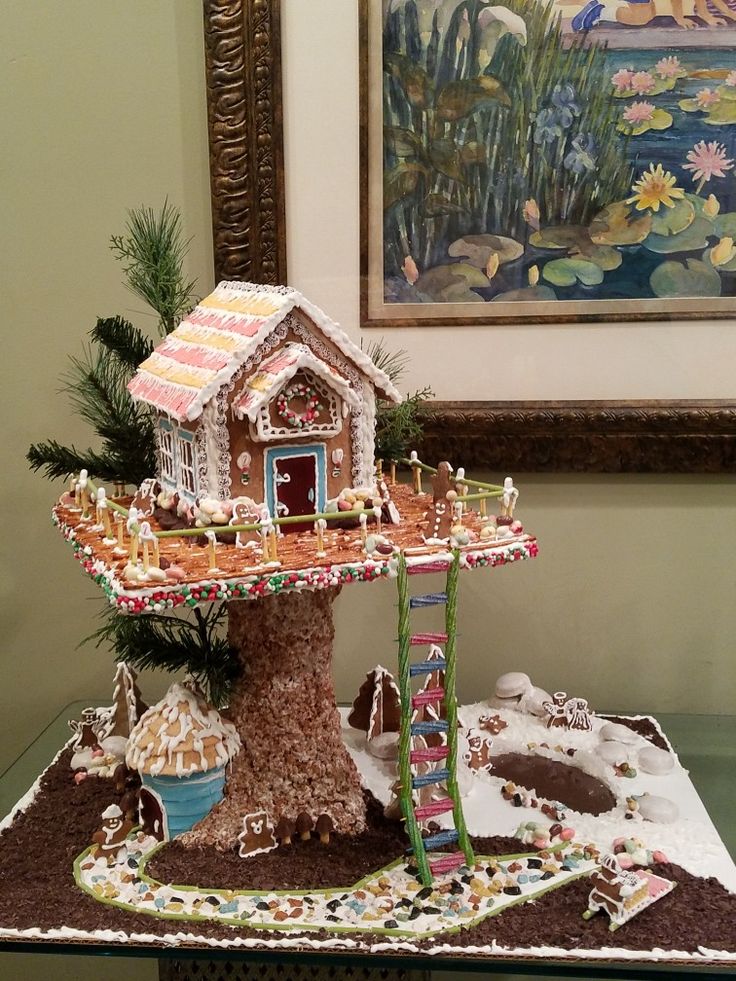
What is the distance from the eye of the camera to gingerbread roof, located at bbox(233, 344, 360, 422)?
3.82 ft

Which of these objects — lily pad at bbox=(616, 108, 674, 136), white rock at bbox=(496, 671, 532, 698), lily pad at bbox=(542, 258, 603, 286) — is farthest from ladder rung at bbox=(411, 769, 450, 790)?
lily pad at bbox=(616, 108, 674, 136)

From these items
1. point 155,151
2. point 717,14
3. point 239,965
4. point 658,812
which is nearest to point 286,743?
point 239,965

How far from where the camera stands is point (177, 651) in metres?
1.30

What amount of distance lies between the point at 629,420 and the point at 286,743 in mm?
817

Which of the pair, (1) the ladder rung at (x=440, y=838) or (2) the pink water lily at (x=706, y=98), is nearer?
(1) the ladder rung at (x=440, y=838)

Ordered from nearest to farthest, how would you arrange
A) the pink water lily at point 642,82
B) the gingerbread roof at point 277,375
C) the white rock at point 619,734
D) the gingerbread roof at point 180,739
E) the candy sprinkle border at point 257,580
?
1. the candy sprinkle border at point 257,580
2. the gingerbread roof at point 277,375
3. the gingerbread roof at point 180,739
4. the pink water lily at point 642,82
5. the white rock at point 619,734

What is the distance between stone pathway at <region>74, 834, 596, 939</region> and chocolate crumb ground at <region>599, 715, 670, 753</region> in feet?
1.42

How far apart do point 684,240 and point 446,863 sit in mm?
1083

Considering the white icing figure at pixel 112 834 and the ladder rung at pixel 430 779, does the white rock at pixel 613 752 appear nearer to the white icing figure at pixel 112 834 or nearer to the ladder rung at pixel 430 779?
the ladder rung at pixel 430 779

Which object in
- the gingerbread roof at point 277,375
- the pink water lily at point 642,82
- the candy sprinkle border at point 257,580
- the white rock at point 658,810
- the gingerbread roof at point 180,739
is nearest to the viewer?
the candy sprinkle border at point 257,580

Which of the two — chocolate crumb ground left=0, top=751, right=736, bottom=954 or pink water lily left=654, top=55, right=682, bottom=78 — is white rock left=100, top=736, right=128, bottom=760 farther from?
pink water lily left=654, top=55, right=682, bottom=78

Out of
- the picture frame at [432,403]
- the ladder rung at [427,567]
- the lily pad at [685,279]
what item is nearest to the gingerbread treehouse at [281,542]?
the ladder rung at [427,567]

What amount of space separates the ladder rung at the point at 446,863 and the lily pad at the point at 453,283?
0.91 m

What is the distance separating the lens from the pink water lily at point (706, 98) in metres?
1.50
